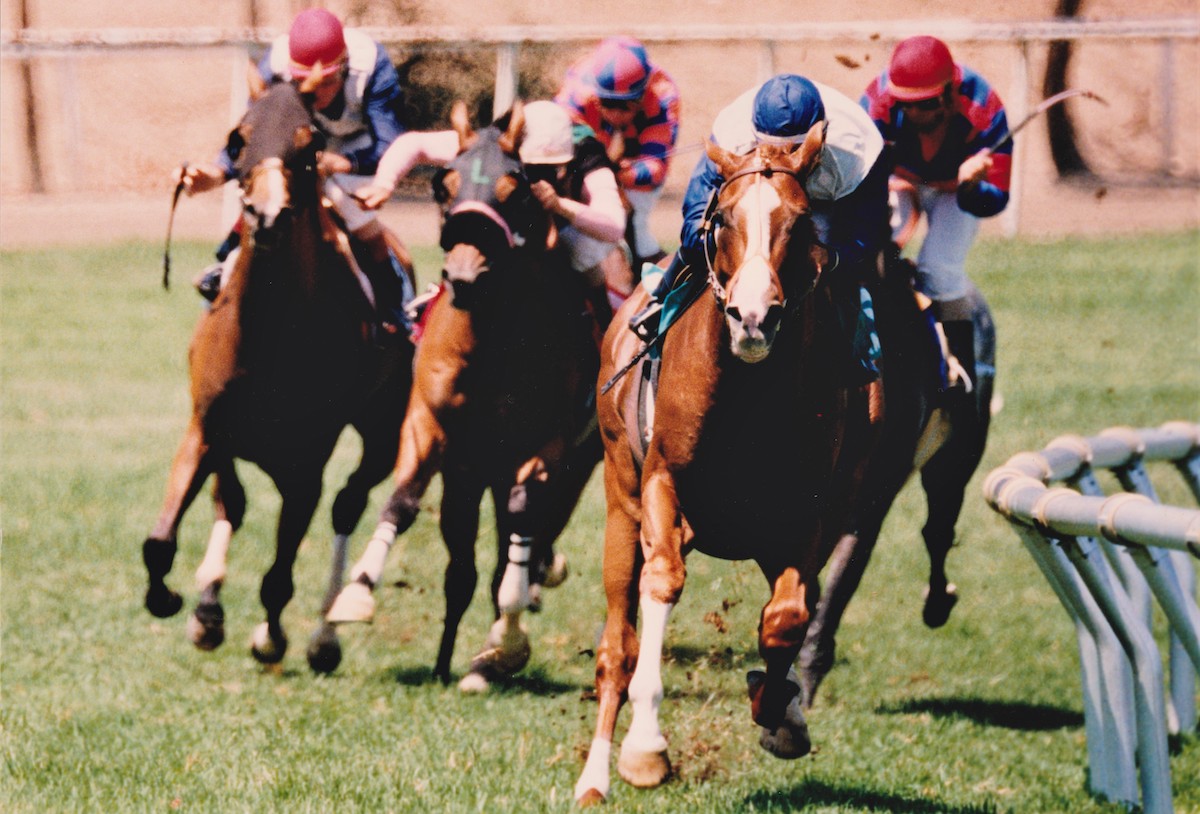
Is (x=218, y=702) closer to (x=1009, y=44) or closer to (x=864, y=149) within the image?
(x=864, y=149)

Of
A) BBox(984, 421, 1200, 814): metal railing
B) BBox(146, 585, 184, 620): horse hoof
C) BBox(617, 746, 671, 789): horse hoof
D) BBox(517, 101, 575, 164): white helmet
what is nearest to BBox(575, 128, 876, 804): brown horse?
BBox(617, 746, 671, 789): horse hoof

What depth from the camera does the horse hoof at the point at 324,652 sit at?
29.0 ft

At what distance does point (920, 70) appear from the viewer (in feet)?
25.6

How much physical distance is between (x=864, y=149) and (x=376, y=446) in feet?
13.2

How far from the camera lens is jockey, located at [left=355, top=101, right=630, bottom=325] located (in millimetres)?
7691

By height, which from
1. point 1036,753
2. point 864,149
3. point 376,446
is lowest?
point 1036,753

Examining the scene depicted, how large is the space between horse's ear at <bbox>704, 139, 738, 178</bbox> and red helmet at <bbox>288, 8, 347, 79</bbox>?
3105 millimetres

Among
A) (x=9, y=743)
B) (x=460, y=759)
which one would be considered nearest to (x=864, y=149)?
(x=460, y=759)

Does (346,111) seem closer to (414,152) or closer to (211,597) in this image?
(414,152)

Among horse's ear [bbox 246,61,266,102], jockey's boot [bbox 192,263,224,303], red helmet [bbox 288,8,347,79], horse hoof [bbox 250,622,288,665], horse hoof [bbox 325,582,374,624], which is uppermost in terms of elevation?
red helmet [bbox 288,8,347,79]

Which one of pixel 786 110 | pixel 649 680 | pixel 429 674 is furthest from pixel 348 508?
pixel 786 110

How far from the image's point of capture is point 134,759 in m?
6.92

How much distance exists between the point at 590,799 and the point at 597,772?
0.10m

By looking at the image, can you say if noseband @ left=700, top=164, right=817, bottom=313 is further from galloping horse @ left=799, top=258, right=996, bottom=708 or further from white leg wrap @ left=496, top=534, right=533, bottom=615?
white leg wrap @ left=496, top=534, right=533, bottom=615
